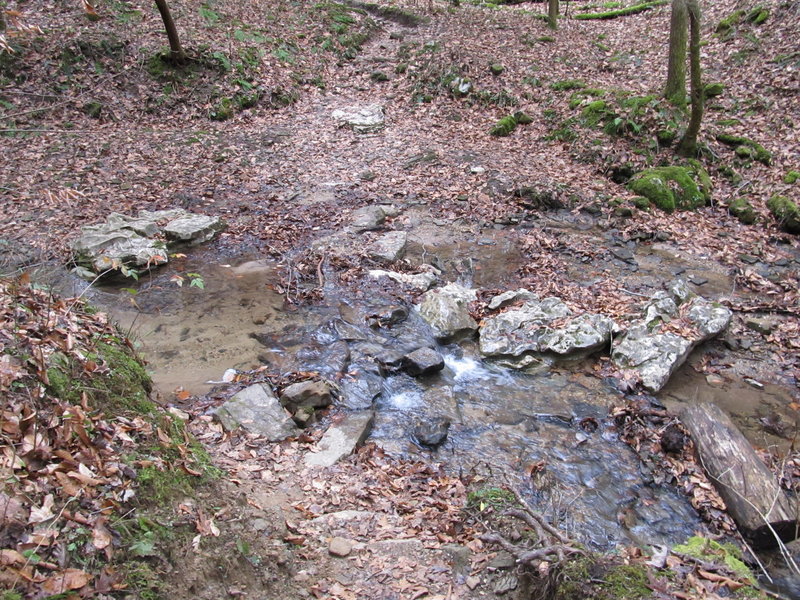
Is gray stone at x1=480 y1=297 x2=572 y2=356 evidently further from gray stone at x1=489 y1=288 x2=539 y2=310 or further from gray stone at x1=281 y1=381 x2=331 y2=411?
gray stone at x1=281 y1=381 x2=331 y2=411

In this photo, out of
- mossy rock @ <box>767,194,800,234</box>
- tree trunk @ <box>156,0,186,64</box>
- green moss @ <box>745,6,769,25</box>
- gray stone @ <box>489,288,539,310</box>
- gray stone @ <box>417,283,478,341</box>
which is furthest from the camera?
green moss @ <box>745,6,769,25</box>

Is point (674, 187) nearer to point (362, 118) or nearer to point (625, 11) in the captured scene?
point (362, 118)

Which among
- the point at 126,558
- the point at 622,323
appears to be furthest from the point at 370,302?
the point at 126,558

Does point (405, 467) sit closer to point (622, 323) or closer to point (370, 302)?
point (370, 302)

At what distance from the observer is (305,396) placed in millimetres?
5477

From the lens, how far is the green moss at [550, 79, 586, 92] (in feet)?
46.5

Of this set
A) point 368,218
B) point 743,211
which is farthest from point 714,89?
point 368,218

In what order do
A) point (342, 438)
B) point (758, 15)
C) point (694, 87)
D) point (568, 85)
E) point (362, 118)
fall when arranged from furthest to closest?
point (758, 15), point (568, 85), point (362, 118), point (694, 87), point (342, 438)

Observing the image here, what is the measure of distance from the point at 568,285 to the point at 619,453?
3475 mm

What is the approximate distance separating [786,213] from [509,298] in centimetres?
612

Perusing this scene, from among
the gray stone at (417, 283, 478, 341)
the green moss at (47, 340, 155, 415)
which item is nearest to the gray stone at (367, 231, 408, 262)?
the gray stone at (417, 283, 478, 341)

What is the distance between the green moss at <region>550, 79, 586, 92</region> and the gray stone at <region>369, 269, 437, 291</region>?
9237 millimetres

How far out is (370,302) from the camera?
25.0 ft

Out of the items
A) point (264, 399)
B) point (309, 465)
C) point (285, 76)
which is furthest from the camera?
point (285, 76)
